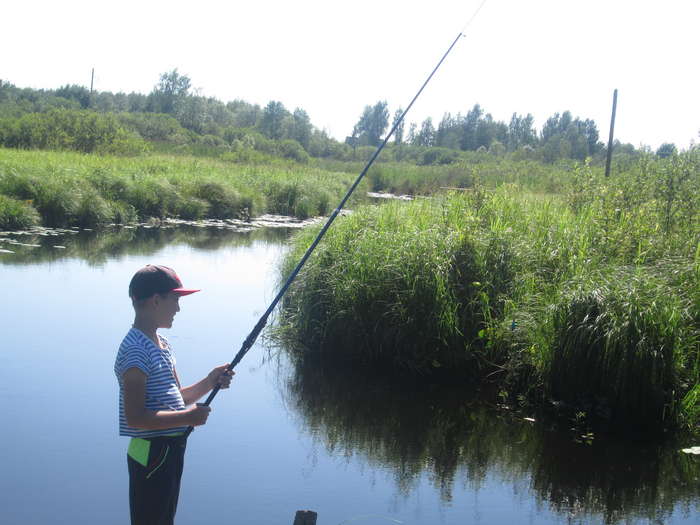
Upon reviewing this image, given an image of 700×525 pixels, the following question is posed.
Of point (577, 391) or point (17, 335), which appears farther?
point (17, 335)

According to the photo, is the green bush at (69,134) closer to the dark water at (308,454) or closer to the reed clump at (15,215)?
the reed clump at (15,215)

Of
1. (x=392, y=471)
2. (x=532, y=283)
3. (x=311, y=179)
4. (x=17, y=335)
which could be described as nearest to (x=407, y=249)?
(x=532, y=283)

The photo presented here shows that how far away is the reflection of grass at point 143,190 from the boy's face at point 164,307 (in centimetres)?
1392

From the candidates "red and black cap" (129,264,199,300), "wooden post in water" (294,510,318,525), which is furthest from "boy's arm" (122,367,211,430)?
"wooden post in water" (294,510,318,525)

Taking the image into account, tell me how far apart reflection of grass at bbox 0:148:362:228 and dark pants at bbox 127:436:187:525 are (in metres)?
13.9

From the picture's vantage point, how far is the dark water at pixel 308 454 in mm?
4789

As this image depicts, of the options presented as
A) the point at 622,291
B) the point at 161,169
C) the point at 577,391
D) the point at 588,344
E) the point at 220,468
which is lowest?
the point at 220,468

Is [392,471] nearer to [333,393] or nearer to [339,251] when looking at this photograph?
[333,393]

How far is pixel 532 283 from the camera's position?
24.1 ft

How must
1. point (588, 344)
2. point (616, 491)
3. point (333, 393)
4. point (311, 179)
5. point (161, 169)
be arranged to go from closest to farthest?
point (616, 491) < point (588, 344) < point (333, 393) < point (161, 169) < point (311, 179)

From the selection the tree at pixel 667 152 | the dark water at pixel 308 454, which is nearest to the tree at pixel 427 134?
the tree at pixel 667 152

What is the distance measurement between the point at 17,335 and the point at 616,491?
20.7ft

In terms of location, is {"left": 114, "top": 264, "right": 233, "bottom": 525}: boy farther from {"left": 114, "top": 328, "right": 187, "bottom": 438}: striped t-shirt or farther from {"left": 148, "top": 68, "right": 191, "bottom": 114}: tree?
{"left": 148, "top": 68, "right": 191, "bottom": 114}: tree

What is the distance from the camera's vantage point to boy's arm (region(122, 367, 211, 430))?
2688 millimetres
